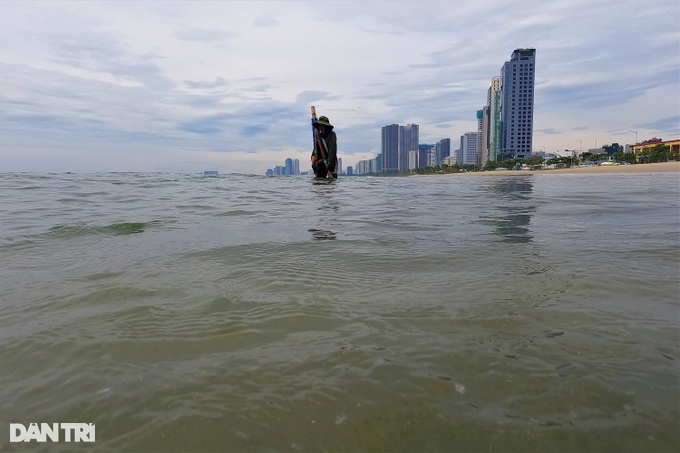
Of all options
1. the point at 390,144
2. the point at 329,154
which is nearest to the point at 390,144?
the point at 390,144

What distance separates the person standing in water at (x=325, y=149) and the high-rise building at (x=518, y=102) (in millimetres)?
98549

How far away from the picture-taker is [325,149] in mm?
22812

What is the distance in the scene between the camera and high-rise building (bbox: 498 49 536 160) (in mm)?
106500

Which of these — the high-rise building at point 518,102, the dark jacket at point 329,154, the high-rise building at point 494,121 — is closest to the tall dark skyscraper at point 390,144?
the high-rise building at point 494,121

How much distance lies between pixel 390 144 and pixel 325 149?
461 ft

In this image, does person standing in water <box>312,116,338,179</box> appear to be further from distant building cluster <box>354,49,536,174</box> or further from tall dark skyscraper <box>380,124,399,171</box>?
tall dark skyscraper <box>380,124,399,171</box>

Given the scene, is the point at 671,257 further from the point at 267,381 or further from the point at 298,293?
the point at 267,381

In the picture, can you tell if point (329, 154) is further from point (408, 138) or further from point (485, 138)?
point (408, 138)

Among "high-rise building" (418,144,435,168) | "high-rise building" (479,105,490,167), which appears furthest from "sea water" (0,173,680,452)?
"high-rise building" (418,144,435,168)

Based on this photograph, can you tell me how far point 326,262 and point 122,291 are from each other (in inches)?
68.3

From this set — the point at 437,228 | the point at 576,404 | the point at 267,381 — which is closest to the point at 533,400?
the point at 576,404

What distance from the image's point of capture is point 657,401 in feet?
4.96

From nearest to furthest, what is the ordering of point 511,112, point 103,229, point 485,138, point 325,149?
point 103,229 → point 325,149 → point 511,112 → point 485,138

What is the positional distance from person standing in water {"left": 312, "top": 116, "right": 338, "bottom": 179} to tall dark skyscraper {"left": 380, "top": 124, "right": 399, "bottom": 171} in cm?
13525
